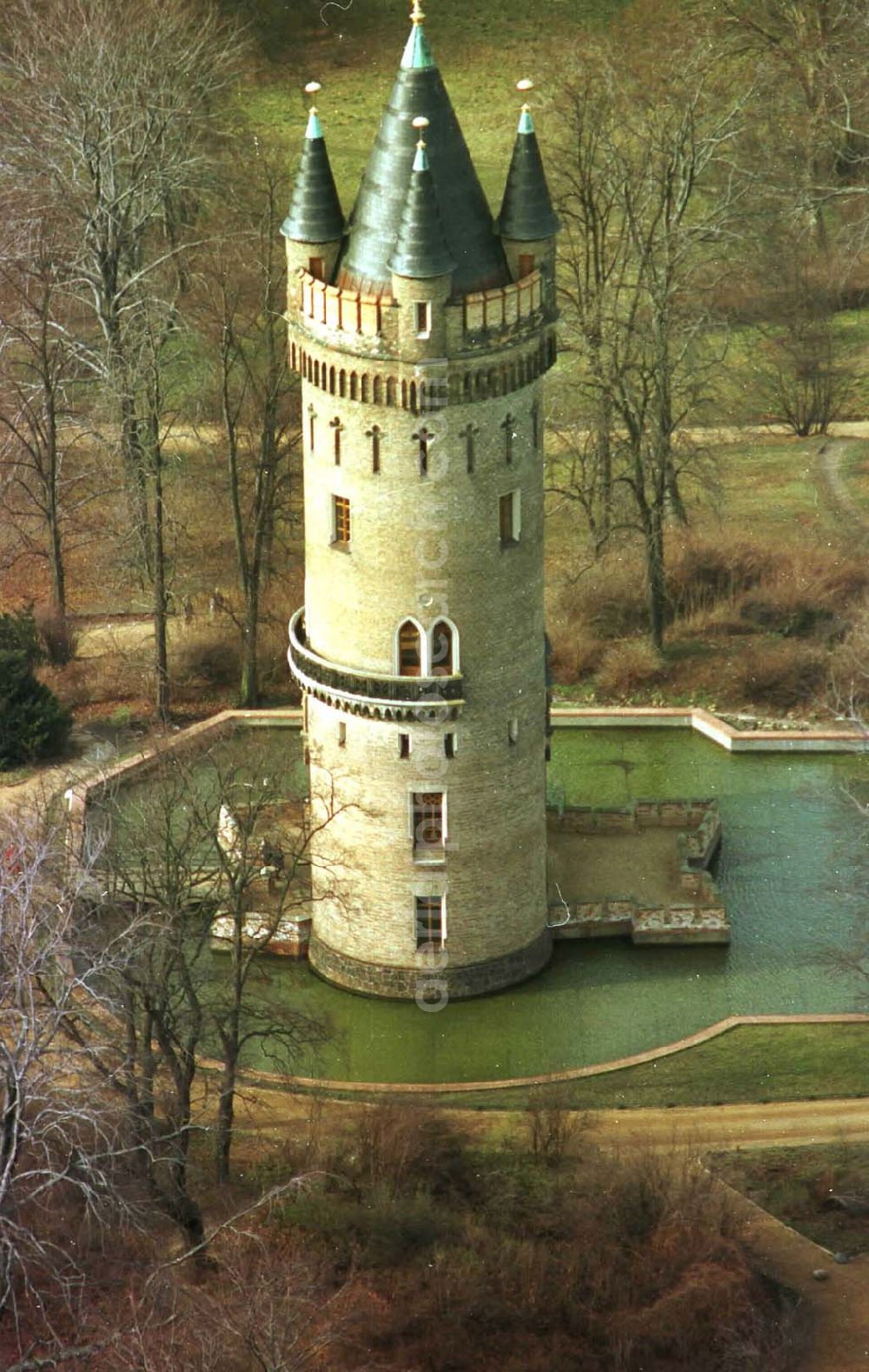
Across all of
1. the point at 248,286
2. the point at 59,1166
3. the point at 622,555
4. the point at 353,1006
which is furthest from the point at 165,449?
the point at 59,1166

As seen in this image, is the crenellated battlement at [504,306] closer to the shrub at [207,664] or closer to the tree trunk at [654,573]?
the tree trunk at [654,573]

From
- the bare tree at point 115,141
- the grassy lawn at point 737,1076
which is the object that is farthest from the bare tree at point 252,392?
the grassy lawn at point 737,1076

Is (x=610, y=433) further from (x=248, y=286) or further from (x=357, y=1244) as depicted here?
(x=357, y=1244)

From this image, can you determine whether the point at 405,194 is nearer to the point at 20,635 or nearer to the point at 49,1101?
the point at 49,1101

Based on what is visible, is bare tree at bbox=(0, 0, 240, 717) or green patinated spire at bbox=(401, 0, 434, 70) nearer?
green patinated spire at bbox=(401, 0, 434, 70)

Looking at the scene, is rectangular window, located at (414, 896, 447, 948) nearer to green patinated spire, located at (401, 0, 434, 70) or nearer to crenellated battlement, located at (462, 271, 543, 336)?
crenellated battlement, located at (462, 271, 543, 336)

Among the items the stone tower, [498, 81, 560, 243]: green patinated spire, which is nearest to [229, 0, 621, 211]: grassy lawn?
the stone tower
